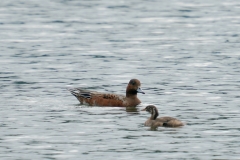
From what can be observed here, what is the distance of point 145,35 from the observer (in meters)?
44.2

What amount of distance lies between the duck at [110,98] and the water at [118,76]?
256 mm

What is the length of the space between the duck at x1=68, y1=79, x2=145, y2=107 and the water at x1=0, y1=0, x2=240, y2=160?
0.26 m

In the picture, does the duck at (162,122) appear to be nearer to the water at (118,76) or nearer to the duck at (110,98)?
the water at (118,76)

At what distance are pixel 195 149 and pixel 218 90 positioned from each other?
8502mm

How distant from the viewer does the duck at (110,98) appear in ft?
86.2

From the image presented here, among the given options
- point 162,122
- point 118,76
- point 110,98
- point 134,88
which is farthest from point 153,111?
point 118,76

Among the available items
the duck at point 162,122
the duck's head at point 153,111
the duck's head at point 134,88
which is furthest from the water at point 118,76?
the duck's head at point 134,88

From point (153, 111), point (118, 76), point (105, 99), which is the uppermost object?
point (153, 111)

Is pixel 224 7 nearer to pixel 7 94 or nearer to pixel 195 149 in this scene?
pixel 7 94

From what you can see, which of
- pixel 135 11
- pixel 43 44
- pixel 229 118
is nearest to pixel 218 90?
pixel 229 118

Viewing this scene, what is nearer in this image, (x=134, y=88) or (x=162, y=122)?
(x=162, y=122)

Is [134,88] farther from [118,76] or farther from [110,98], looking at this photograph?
[118,76]

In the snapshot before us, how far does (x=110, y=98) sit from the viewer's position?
26.3 meters

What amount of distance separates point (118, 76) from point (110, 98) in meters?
5.51
